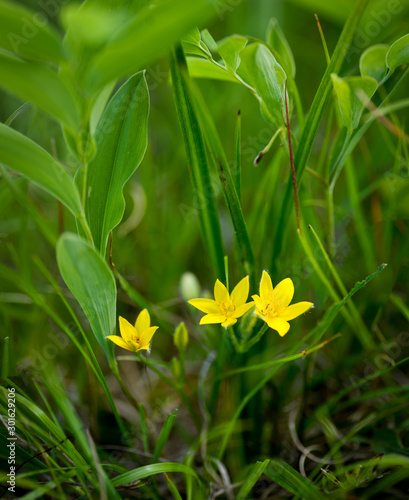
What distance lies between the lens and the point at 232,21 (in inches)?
57.7

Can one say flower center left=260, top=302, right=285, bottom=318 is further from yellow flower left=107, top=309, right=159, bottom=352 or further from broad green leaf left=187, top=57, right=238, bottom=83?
broad green leaf left=187, top=57, right=238, bottom=83

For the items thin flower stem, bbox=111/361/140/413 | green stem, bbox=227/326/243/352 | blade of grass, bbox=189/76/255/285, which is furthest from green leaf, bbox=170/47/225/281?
thin flower stem, bbox=111/361/140/413

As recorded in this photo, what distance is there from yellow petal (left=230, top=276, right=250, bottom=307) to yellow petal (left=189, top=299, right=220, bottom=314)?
0.09ft

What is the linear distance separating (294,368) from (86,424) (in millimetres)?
463

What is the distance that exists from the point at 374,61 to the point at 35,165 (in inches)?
20.5

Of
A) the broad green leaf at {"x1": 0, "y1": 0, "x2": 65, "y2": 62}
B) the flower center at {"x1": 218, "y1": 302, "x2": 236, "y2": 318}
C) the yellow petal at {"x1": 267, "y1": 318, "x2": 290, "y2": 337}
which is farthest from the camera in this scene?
the flower center at {"x1": 218, "y1": 302, "x2": 236, "y2": 318}

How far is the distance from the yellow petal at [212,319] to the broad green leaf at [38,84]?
0.31 m

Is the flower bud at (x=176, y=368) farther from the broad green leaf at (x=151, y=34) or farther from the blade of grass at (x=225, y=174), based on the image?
the broad green leaf at (x=151, y=34)

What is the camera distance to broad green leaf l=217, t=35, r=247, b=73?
1.77 ft

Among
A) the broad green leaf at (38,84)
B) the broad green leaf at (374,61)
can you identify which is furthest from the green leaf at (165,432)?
the broad green leaf at (374,61)

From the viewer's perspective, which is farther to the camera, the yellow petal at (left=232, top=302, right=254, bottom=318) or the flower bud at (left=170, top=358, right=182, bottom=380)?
the flower bud at (left=170, top=358, right=182, bottom=380)

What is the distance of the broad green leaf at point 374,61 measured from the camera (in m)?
0.60

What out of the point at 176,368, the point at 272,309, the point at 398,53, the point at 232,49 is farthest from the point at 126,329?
the point at 398,53

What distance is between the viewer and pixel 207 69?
0.63m
